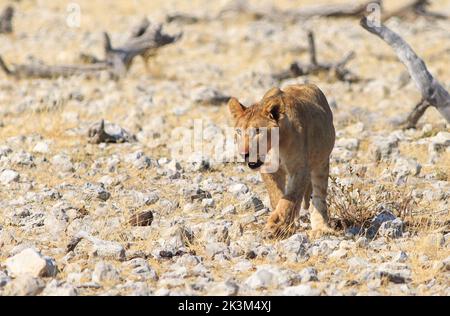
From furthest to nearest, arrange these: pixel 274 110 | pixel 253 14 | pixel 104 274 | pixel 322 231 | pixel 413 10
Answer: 1. pixel 253 14
2. pixel 413 10
3. pixel 322 231
4. pixel 274 110
5. pixel 104 274

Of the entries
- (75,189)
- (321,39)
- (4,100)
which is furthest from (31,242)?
(321,39)

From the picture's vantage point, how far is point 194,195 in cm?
912

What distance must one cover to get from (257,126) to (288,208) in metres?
0.75

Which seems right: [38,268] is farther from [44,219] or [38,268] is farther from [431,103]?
[431,103]

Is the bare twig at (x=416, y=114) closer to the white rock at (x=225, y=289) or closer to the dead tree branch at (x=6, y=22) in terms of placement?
the white rock at (x=225, y=289)

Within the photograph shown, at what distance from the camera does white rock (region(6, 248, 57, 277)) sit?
6715mm

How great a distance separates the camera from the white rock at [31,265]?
6715 mm

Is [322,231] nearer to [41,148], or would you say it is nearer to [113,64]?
[41,148]

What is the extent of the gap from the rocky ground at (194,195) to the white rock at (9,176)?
20 millimetres

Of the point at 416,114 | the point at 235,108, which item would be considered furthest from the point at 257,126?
the point at 416,114

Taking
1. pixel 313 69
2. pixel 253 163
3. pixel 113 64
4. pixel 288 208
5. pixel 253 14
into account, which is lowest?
pixel 288 208

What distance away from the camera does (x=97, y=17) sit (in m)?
24.7

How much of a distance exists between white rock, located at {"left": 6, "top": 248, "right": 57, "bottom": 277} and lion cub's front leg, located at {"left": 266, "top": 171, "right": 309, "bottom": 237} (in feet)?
6.09
